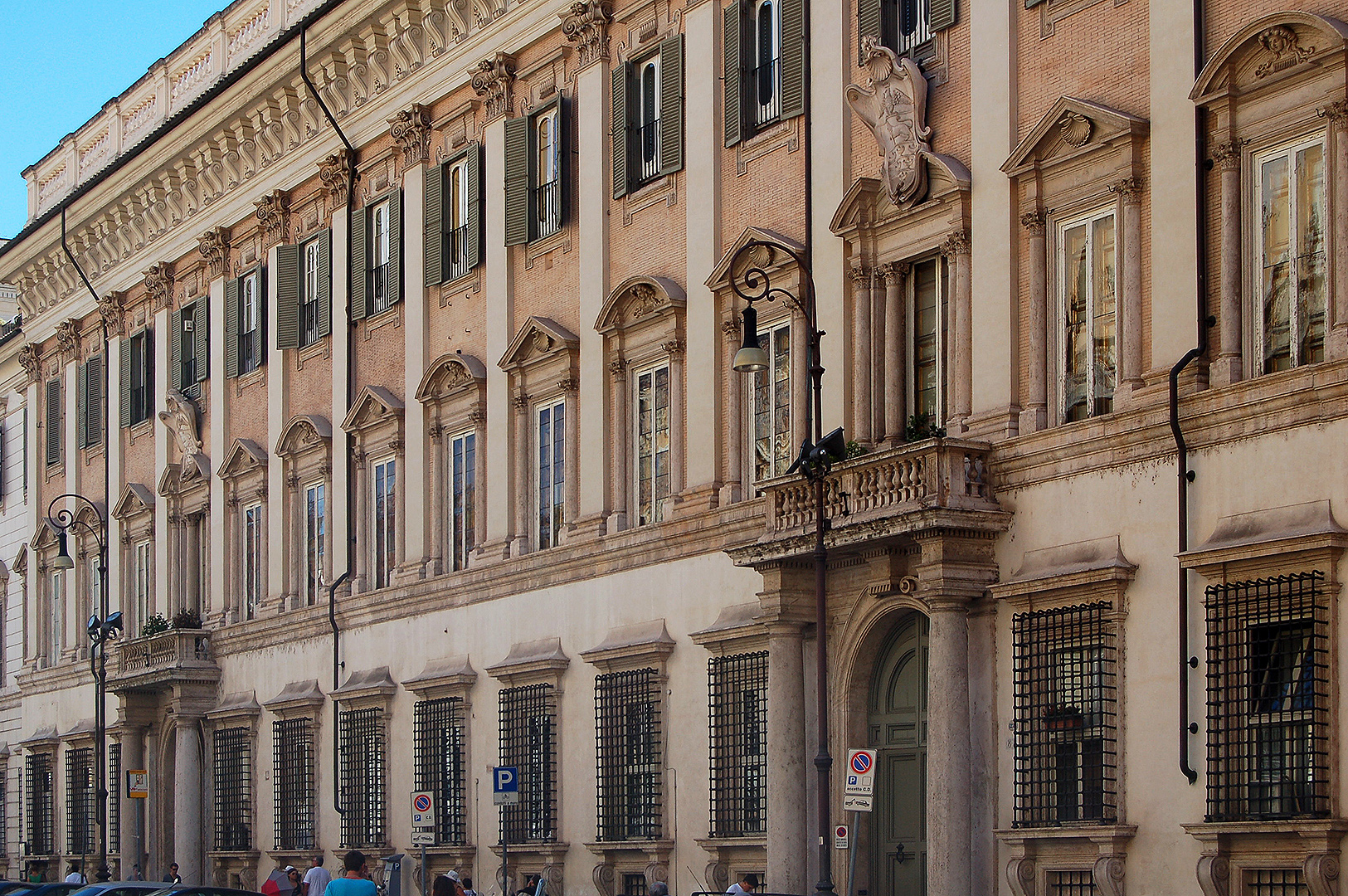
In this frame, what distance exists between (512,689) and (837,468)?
1004cm

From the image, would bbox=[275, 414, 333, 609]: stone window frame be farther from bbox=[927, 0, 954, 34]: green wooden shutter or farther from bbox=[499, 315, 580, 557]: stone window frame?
bbox=[927, 0, 954, 34]: green wooden shutter

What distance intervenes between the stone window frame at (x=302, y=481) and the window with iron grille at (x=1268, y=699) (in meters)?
22.2

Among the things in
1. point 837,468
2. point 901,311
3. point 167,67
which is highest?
point 167,67

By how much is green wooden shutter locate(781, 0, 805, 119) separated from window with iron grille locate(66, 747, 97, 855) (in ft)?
92.8

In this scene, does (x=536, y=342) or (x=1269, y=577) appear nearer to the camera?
(x=1269, y=577)

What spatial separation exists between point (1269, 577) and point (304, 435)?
78.3 feet

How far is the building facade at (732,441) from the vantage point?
2106 cm

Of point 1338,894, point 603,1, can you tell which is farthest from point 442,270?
point 1338,894

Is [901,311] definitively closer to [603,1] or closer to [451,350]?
[603,1]

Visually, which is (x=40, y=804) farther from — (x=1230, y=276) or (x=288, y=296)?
(x=1230, y=276)

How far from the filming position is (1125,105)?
2269 cm

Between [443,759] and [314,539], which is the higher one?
[314,539]

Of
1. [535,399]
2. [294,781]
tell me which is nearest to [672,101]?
[535,399]

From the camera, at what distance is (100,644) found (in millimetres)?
46562
